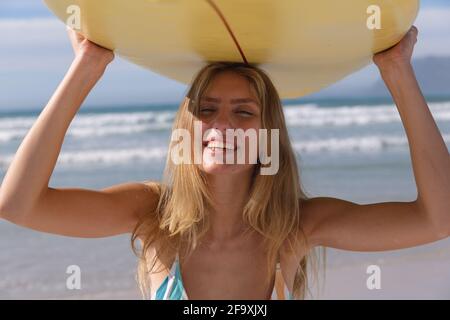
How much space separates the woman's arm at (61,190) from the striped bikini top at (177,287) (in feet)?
0.79

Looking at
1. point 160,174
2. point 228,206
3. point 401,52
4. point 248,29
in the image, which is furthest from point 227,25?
point 160,174

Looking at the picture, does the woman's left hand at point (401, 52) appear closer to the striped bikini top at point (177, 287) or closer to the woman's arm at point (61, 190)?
the striped bikini top at point (177, 287)

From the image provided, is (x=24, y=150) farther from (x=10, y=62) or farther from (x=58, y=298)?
(x=10, y=62)

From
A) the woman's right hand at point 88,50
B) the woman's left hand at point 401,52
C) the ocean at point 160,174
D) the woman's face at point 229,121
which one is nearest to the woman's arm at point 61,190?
the woman's right hand at point 88,50

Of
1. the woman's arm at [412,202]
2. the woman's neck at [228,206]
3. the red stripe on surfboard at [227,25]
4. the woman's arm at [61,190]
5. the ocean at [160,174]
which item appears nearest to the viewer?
the red stripe on surfboard at [227,25]

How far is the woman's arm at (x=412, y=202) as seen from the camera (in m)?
2.54

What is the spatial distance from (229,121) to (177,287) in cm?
64

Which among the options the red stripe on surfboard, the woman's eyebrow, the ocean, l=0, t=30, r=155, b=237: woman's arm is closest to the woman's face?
the woman's eyebrow

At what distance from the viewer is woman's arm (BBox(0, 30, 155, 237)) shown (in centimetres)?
244

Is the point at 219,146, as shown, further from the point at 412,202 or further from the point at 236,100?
the point at 412,202

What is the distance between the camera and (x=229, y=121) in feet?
8.52

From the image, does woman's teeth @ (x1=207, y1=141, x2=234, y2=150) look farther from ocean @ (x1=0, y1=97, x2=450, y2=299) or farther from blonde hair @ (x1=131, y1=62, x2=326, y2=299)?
ocean @ (x1=0, y1=97, x2=450, y2=299)
